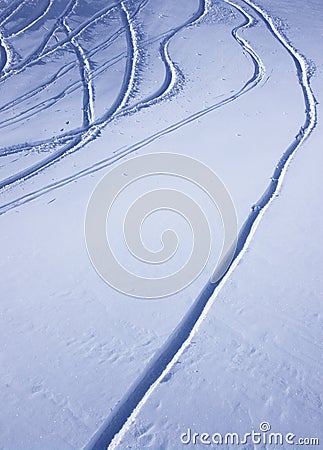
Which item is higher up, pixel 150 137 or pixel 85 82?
pixel 85 82

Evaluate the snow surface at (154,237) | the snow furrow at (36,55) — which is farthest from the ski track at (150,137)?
the snow furrow at (36,55)

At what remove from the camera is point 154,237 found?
3531mm

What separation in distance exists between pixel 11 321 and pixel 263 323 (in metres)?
1.60

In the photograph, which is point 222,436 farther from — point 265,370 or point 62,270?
point 62,270

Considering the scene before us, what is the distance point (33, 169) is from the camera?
4207mm

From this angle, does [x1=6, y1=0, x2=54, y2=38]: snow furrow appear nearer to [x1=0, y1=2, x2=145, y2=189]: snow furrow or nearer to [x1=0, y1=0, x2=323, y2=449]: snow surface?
[x1=0, y1=0, x2=323, y2=449]: snow surface

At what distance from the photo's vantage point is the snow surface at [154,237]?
8.39ft
